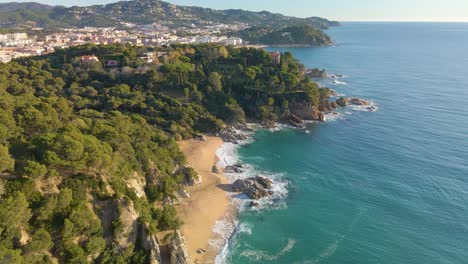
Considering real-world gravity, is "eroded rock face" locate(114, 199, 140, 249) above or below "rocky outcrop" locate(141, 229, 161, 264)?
above

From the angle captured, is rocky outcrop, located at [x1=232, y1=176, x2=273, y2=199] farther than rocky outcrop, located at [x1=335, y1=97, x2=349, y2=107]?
No

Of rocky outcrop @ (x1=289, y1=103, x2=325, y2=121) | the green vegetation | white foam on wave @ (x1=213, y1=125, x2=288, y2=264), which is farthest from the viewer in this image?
the green vegetation

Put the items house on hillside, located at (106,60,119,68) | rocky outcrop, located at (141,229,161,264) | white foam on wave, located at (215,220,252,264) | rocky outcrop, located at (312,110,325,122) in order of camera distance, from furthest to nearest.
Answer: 1. house on hillside, located at (106,60,119,68)
2. rocky outcrop, located at (312,110,325,122)
3. white foam on wave, located at (215,220,252,264)
4. rocky outcrop, located at (141,229,161,264)

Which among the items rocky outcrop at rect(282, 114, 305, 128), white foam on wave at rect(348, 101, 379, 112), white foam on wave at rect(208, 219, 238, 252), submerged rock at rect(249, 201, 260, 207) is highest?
white foam on wave at rect(348, 101, 379, 112)

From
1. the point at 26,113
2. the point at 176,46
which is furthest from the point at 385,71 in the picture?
the point at 26,113

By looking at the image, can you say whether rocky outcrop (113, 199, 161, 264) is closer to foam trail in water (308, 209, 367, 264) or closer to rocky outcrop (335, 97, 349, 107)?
foam trail in water (308, 209, 367, 264)

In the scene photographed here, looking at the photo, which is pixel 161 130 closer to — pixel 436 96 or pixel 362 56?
pixel 436 96

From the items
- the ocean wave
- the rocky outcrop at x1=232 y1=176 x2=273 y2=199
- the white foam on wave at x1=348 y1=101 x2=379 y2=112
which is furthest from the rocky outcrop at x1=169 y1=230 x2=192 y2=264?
the white foam on wave at x1=348 y1=101 x2=379 y2=112

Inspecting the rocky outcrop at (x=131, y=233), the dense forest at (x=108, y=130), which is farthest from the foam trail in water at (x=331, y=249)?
the rocky outcrop at (x=131, y=233)
